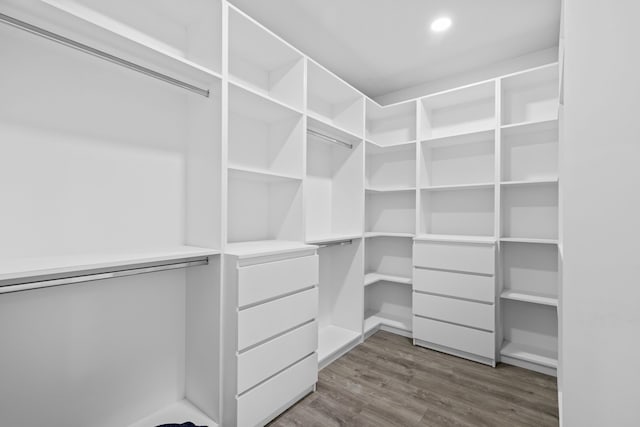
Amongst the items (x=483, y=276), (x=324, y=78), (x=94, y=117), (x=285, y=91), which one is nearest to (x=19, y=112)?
(x=94, y=117)

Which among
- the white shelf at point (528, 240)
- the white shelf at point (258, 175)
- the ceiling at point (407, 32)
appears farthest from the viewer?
the white shelf at point (528, 240)

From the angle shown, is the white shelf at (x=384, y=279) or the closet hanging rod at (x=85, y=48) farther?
the white shelf at (x=384, y=279)

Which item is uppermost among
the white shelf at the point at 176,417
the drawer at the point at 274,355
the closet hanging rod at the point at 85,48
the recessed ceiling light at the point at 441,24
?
the recessed ceiling light at the point at 441,24

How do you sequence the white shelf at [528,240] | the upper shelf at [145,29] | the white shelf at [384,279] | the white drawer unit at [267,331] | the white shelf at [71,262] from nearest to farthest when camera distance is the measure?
the white shelf at [71,262] → the upper shelf at [145,29] → the white drawer unit at [267,331] → the white shelf at [528,240] → the white shelf at [384,279]

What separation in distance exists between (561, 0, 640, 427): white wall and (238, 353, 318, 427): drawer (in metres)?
1.46

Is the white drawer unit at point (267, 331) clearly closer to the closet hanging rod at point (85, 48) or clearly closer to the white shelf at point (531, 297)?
the closet hanging rod at point (85, 48)

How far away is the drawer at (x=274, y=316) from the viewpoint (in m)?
1.68

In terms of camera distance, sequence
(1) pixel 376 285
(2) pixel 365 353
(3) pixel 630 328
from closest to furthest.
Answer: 1. (3) pixel 630 328
2. (2) pixel 365 353
3. (1) pixel 376 285

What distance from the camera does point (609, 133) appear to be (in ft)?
2.97

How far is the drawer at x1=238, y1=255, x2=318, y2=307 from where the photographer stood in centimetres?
169

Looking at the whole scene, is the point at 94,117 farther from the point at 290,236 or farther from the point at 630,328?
the point at 630,328

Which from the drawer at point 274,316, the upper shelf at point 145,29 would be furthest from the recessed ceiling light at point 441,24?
the drawer at point 274,316

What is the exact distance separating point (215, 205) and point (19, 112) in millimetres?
936

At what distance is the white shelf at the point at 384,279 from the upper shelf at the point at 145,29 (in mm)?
2409
